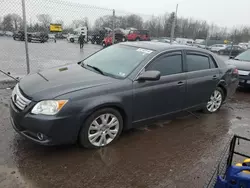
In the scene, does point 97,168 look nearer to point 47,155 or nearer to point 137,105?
point 47,155

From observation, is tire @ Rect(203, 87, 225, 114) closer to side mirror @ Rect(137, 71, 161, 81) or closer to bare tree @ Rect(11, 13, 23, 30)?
side mirror @ Rect(137, 71, 161, 81)

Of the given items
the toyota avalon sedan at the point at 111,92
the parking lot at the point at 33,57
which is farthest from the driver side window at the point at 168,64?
the parking lot at the point at 33,57

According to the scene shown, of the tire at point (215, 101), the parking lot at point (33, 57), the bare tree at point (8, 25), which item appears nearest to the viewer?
the tire at point (215, 101)

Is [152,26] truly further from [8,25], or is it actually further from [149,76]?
[149,76]

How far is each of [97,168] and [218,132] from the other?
257 cm

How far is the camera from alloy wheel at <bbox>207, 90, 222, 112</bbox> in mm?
5230

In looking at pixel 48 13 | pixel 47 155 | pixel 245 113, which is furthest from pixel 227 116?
pixel 48 13

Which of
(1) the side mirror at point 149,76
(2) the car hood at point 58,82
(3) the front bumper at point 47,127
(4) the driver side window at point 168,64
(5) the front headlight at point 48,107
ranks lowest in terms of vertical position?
(3) the front bumper at point 47,127

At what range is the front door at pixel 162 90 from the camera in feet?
12.2

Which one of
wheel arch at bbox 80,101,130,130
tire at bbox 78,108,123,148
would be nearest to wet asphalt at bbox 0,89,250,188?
tire at bbox 78,108,123,148

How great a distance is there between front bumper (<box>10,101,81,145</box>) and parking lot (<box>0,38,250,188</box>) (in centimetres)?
30

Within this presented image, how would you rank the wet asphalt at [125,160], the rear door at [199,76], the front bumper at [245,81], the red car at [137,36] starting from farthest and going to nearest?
the red car at [137,36] → the front bumper at [245,81] → the rear door at [199,76] → the wet asphalt at [125,160]

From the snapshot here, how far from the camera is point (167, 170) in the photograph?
10.2 feet

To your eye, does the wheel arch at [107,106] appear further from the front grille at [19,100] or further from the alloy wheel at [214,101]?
the alloy wheel at [214,101]
